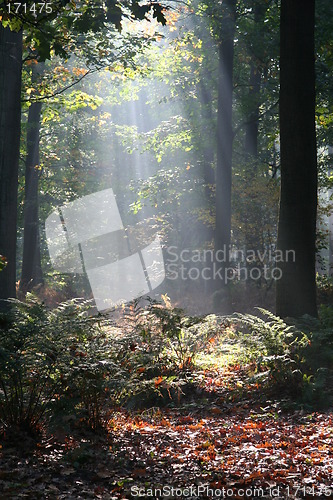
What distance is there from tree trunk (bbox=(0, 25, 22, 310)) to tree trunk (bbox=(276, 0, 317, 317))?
462 centimetres

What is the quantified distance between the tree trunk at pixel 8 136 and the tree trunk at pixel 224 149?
9606mm

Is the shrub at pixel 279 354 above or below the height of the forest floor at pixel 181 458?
above

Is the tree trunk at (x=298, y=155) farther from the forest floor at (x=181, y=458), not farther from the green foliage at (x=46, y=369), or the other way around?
the green foliage at (x=46, y=369)

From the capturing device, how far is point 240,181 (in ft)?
68.7

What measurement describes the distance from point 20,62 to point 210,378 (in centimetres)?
645

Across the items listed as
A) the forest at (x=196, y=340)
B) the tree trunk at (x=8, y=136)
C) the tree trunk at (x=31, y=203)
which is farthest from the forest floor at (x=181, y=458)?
the tree trunk at (x=31, y=203)

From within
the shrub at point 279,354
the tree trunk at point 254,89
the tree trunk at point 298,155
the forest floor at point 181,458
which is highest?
the tree trunk at point 254,89

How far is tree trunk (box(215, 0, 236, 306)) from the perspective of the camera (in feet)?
60.4

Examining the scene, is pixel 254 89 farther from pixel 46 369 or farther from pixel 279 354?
pixel 46 369

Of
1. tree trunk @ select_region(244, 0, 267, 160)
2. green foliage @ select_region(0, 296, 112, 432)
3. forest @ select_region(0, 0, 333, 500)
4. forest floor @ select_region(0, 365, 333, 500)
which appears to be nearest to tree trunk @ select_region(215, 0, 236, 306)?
forest @ select_region(0, 0, 333, 500)

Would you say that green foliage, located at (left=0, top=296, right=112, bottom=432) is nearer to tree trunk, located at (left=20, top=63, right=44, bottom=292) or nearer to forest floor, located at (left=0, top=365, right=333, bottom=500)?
forest floor, located at (left=0, top=365, right=333, bottom=500)

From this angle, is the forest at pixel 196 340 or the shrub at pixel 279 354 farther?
the shrub at pixel 279 354

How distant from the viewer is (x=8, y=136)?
32.1 feet

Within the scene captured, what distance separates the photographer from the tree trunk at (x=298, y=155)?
9.20 meters
